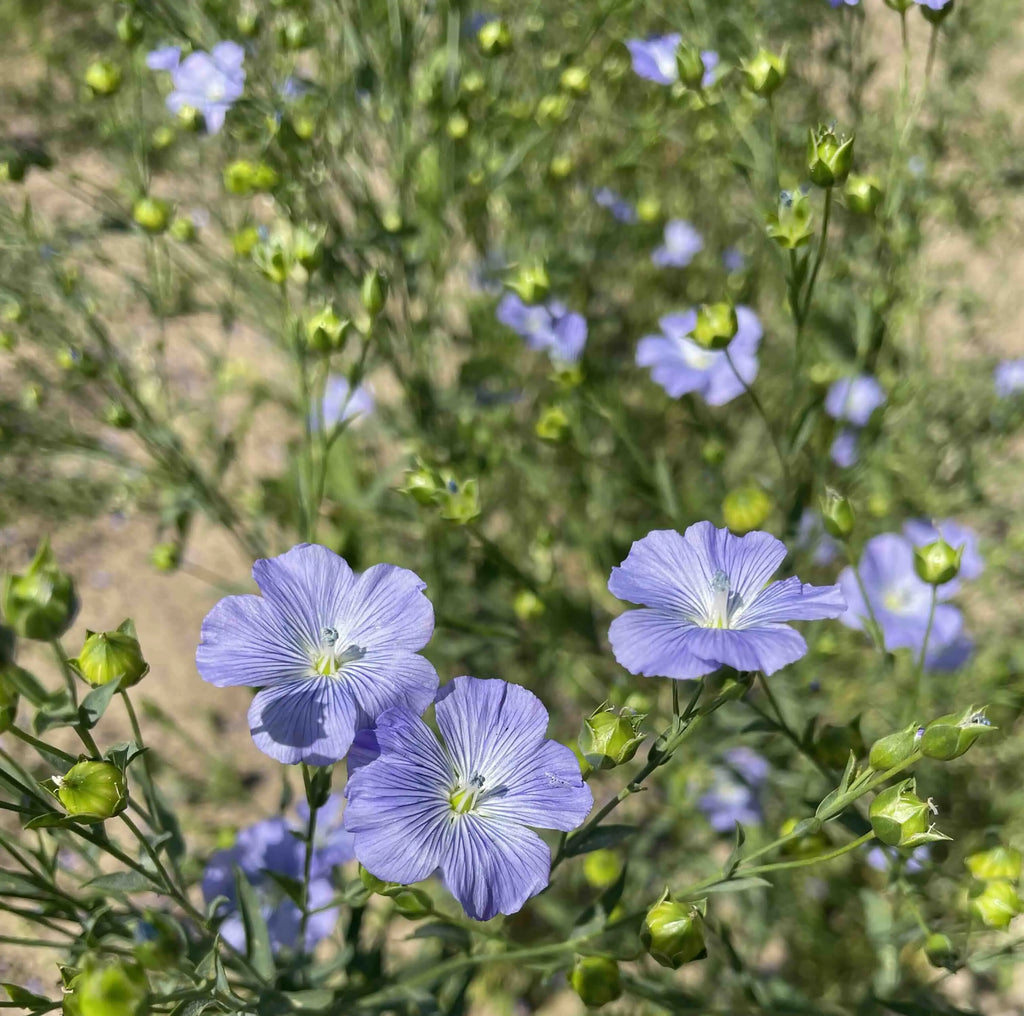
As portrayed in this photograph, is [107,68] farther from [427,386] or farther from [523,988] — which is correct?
[523,988]

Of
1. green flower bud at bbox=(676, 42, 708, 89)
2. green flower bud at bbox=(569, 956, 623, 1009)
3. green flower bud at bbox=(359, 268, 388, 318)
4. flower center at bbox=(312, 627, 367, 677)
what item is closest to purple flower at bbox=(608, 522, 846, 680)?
flower center at bbox=(312, 627, 367, 677)

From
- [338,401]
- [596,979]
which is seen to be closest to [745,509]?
[596,979]

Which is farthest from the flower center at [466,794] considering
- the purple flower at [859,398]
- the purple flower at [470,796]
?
the purple flower at [859,398]

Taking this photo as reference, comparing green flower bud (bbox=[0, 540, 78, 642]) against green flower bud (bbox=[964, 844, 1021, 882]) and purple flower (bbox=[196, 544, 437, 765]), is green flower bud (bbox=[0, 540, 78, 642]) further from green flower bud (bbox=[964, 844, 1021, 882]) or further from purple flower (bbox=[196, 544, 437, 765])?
green flower bud (bbox=[964, 844, 1021, 882])

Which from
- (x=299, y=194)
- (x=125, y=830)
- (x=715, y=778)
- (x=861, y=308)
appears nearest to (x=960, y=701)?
(x=715, y=778)

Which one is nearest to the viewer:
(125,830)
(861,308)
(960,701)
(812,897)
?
(861,308)

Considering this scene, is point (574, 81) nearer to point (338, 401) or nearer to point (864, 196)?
point (864, 196)
